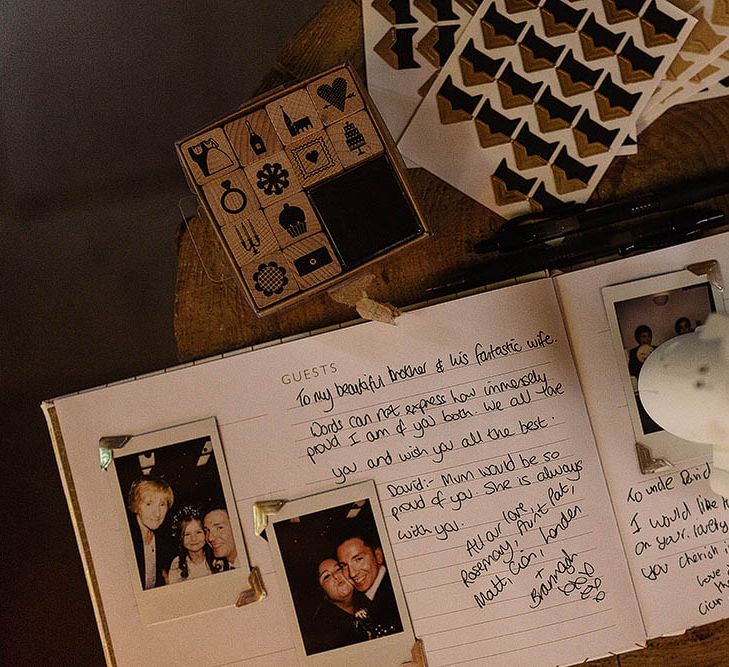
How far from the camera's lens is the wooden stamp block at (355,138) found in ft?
1.97

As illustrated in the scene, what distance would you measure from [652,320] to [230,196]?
0.41 m

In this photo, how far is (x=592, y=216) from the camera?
656 millimetres

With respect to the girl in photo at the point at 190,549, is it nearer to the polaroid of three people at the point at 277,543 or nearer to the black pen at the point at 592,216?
the polaroid of three people at the point at 277,543

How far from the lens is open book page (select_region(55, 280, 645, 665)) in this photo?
670 mm

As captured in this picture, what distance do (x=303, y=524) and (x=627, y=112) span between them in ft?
1.66

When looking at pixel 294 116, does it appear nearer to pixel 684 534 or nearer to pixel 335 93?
pixel 335 93

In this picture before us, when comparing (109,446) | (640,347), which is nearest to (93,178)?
(109,446)

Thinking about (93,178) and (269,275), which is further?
(93,178)

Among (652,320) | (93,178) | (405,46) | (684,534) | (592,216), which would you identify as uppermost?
(93,178)

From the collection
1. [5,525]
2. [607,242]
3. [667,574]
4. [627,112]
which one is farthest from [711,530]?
[5,525]

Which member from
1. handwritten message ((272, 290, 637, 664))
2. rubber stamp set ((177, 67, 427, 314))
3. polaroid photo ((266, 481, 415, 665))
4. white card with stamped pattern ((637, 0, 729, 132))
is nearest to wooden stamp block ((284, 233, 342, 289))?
rubber stamp set ((177, 67, 427, 314))

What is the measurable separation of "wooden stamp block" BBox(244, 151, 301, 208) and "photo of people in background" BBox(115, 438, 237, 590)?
0.25 metres

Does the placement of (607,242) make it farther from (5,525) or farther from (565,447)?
(5,525)

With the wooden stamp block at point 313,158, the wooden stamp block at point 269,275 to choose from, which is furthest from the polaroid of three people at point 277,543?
the wooden stamp block at point 313,158
